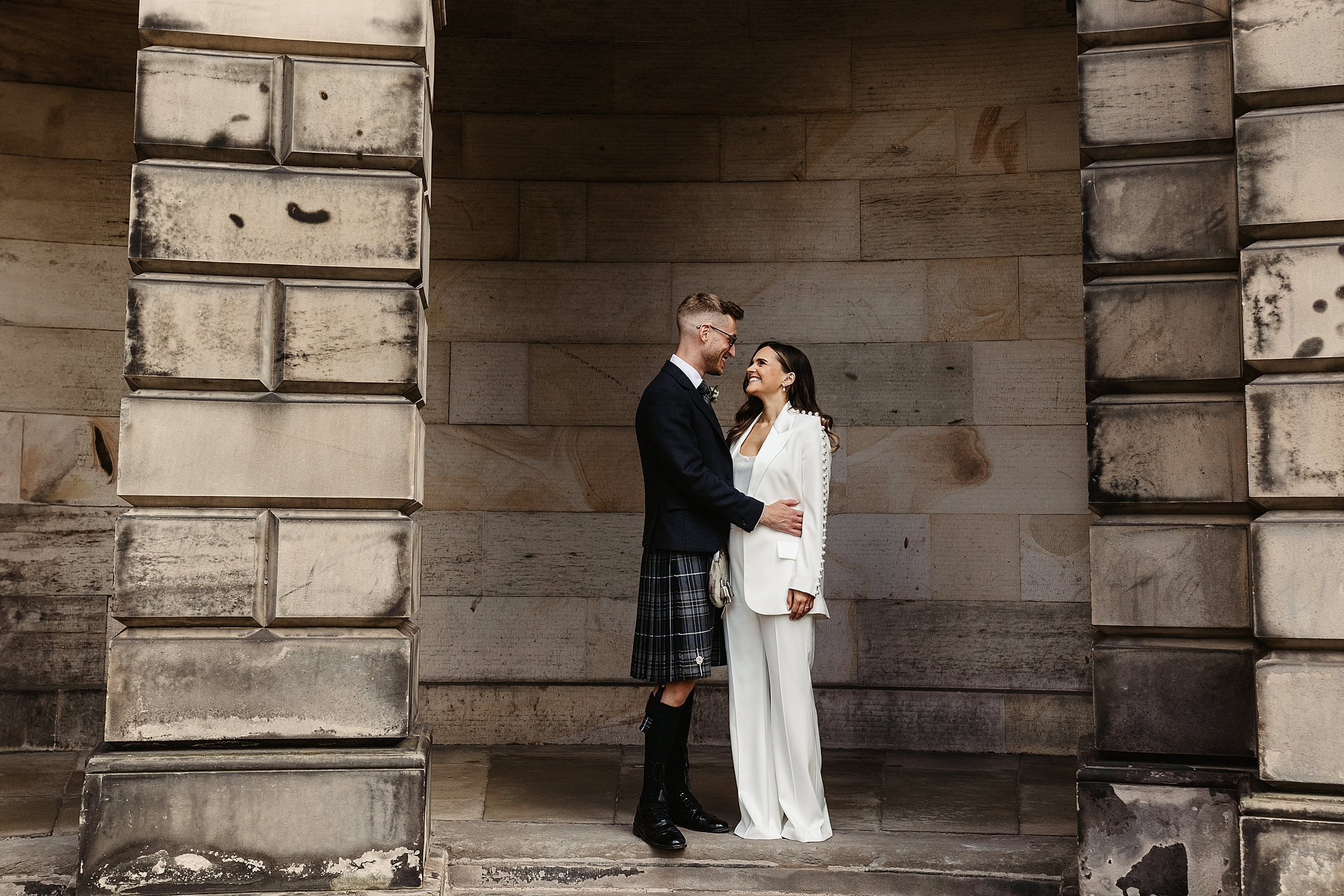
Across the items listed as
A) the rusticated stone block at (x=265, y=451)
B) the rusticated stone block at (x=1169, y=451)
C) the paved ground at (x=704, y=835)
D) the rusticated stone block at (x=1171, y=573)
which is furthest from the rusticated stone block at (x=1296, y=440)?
the rusticated stone block at (x=265, y=451)

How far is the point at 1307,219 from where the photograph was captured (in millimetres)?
4160

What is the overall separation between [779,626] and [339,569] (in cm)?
180

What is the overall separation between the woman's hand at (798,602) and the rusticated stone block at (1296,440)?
1747 millimetres

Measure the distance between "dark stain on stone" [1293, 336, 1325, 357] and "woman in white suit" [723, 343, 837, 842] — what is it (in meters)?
1.84

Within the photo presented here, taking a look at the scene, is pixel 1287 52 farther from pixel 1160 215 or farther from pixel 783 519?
pixel 783 519

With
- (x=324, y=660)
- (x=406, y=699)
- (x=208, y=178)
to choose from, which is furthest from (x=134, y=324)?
(x=406, y=699)

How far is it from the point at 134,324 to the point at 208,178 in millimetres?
592

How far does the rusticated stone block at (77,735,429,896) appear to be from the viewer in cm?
426

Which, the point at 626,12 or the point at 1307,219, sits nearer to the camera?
the point at 1307,219

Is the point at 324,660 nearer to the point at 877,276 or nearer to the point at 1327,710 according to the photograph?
the point at 1327,710

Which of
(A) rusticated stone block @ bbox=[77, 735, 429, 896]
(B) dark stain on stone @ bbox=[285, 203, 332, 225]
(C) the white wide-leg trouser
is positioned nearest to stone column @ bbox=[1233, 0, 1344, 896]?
(C) the white wide-leg trouser

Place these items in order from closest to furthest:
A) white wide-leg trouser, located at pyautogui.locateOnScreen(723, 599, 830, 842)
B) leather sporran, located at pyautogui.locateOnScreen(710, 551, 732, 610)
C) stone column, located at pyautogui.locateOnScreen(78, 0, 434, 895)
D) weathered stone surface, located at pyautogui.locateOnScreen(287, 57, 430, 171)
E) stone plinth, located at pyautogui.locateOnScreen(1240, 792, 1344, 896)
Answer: stone plinth, located at pyautogui.locateOnScreen(1240, 792, 1344, 896), stone column, located at pyautogui.locateOnScreen(78, 0, 434, 895), weathered stone surface, located at pyautogui.locateOnScreen(287, 57, 430, 171), white wide-leg trouser, located at pyautogui.locateOnScreen(723, 599, 830, 842), leather sporran, located at pyautogui.locateOnScreen(710, 551, 732, 610)

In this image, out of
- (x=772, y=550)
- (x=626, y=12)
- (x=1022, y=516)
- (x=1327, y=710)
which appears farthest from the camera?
(x=626, y=12)

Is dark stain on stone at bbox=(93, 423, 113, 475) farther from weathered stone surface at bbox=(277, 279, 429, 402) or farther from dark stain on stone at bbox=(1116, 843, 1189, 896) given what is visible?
dark stain on stone at bbox=(1116, 843, 1189, 896)
